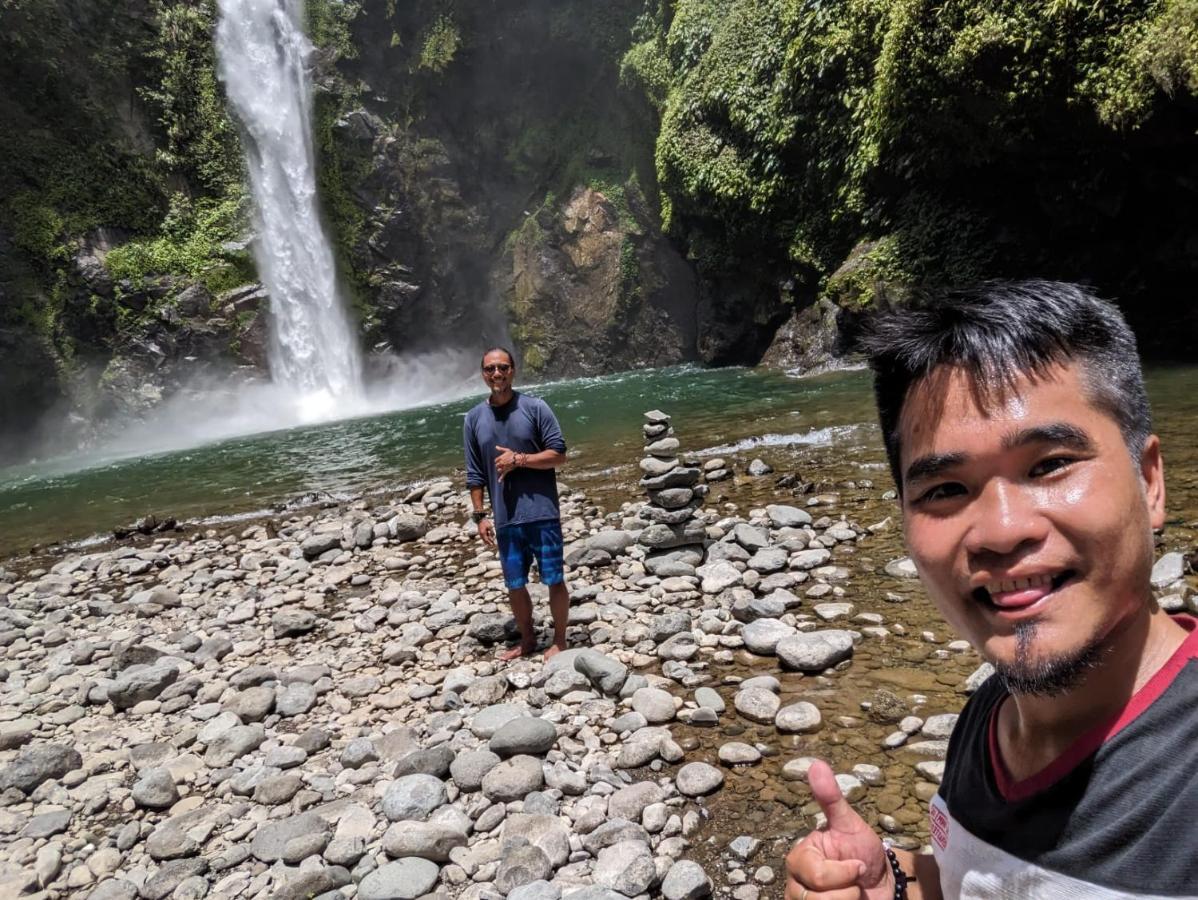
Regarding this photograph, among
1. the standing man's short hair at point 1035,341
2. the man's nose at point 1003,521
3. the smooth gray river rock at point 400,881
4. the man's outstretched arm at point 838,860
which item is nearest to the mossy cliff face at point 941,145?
the standing man's short hair at point 1035,341

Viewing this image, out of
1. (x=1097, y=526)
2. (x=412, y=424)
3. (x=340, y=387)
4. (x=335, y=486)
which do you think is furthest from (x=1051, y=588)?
(x=340, y=387)

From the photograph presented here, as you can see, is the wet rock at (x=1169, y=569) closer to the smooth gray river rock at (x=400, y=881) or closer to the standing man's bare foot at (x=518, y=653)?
the standing man's bare foot at (x=518, y=653)

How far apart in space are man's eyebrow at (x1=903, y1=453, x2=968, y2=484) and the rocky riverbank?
6.80 ft

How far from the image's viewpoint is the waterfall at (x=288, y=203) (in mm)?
30266

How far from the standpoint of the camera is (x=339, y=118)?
3278cm

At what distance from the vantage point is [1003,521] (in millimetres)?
1019

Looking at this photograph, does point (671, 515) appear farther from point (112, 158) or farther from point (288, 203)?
point (112, 158)

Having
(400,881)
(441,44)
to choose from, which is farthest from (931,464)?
(441,44)

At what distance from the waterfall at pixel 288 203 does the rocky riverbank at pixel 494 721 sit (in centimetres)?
2516

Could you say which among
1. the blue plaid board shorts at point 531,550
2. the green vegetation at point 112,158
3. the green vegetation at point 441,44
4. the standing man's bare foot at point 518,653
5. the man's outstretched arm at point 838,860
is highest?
the green vegetation at point 441,44

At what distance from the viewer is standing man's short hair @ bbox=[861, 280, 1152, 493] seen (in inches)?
42.7

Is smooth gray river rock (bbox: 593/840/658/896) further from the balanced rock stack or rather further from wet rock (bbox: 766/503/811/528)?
wet rock (bbox: 766/503/811/528)

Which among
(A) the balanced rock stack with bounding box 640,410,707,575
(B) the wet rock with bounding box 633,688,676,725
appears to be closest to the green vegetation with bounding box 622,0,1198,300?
(A) the balanced rock stack with bounding box 640,410,707,575

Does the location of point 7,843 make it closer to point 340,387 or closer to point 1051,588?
point 1051,588
